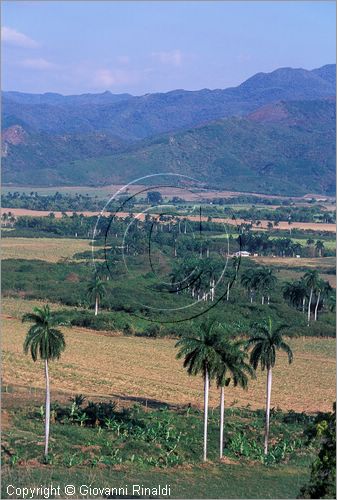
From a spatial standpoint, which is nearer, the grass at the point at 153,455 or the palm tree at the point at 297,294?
the grass at the point at 153,455

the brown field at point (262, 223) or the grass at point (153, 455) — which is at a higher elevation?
the brown field at point (262, 223)

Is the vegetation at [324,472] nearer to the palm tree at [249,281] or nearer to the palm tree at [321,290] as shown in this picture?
the palm tree at [321,290]

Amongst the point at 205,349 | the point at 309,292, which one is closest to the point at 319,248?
the point at 309,292

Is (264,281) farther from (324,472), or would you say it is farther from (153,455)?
(324,472)

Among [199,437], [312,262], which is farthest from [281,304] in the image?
[199,437]

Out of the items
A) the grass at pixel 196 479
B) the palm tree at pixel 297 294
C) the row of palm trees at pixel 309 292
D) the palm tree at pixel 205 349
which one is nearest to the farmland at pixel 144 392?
the grass at pixel 196 479
